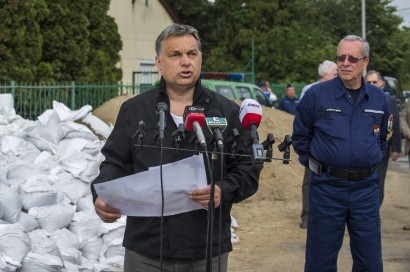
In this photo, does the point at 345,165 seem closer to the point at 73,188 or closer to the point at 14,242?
the point at 14,242

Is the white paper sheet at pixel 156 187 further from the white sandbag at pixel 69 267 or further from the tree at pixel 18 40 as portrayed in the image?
the tree at pixel 18 40

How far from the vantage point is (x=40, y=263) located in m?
7.00

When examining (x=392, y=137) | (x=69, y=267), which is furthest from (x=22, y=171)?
(x=392, y=137)

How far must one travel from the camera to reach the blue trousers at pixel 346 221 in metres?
6.20

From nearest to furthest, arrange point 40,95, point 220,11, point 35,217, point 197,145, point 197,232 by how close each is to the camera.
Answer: point 197,145
point 197,232
point 35,217
point 40,95
point 220,11

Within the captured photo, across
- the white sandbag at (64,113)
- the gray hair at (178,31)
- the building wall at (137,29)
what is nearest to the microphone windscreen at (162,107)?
the gray hair at (178,31)

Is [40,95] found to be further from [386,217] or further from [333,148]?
[333,148]

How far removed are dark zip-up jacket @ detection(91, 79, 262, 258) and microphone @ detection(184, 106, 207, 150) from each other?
155mm

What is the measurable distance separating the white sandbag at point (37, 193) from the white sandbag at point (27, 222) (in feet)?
0.58

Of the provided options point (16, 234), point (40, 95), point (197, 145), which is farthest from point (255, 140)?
point (40, 95)

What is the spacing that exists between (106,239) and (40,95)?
300 inches

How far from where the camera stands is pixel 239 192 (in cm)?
386

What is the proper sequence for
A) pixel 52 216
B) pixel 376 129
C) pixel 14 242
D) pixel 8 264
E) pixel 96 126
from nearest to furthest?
1. pixel 376 129
2. pixel 8 264
3. pixel 14 242
4. pixel 52 216
5. pixel 96 126

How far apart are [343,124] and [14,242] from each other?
2757mm
